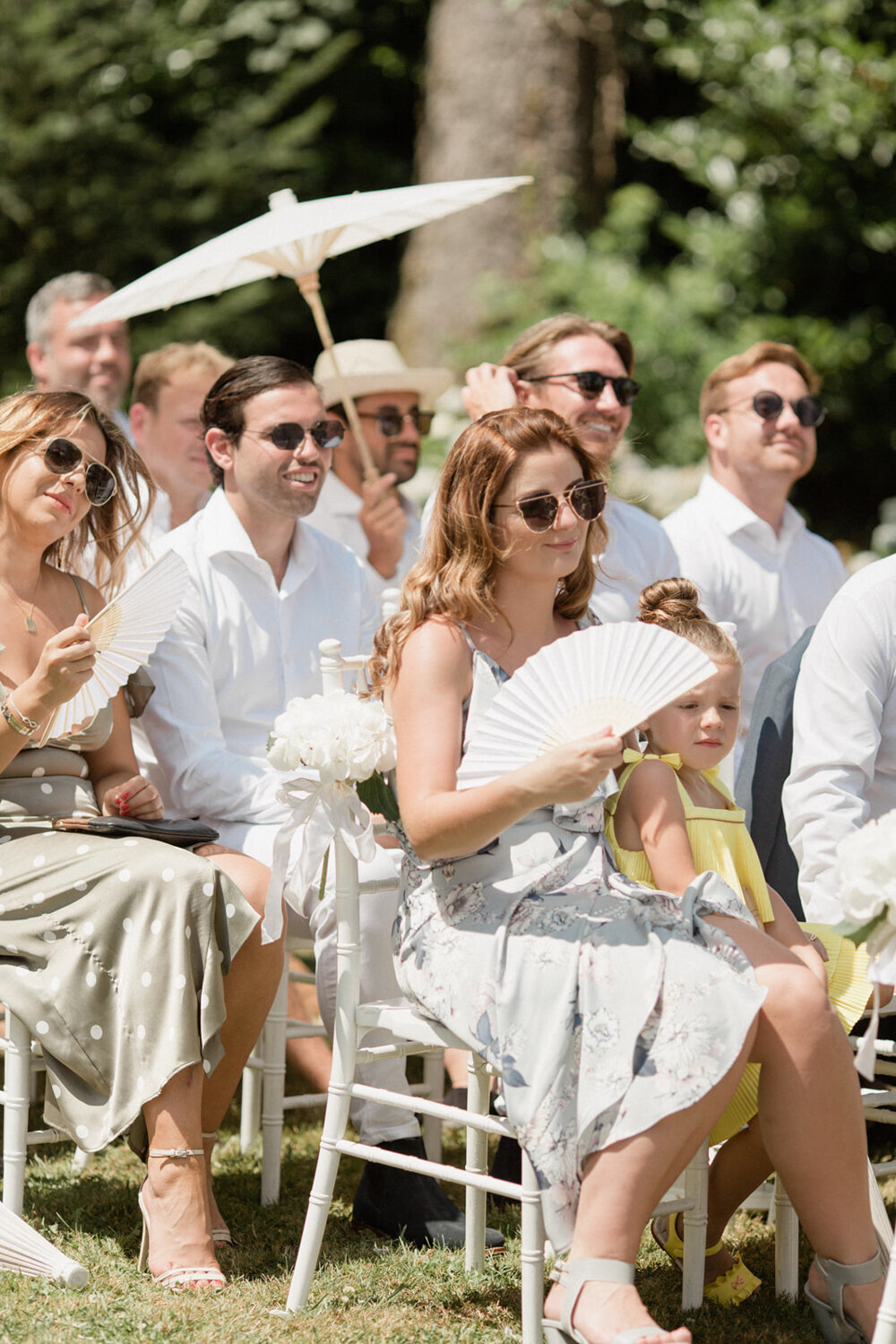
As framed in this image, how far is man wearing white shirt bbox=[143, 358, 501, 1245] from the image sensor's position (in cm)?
359

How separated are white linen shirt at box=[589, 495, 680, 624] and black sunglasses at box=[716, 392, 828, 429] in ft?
2.38

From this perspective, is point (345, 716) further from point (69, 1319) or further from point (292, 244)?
point (292, 244)

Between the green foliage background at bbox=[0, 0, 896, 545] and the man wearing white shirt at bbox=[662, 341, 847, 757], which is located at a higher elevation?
the green foliage background at bbox=[0, 0, 896, 545]

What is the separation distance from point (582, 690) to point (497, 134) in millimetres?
8629

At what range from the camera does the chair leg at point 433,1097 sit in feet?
12.3

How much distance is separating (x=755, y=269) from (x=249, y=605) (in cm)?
747

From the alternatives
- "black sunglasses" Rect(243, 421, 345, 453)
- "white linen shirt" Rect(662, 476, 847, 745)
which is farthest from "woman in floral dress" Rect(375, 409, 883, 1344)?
"white linen shirt" Rect(662, 476, 847, 745)

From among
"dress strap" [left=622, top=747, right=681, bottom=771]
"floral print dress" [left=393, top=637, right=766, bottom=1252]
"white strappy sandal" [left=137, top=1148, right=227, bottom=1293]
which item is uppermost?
"dress strap" [left=622, top=747, right=681, bottom=771]

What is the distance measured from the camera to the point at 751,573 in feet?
17.3

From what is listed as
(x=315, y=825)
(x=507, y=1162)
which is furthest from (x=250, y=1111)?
(x=315, y=825)

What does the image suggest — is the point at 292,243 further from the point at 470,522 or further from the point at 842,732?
the point at 842,732

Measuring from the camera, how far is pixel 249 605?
163 inches

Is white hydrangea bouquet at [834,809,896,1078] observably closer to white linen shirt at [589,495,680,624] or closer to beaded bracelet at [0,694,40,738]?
beaded bracelet at [0,694,40,738]

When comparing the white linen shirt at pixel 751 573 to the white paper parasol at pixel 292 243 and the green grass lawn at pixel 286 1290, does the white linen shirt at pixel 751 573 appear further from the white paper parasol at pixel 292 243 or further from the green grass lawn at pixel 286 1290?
the green grass lawn at pixel 286 1290
